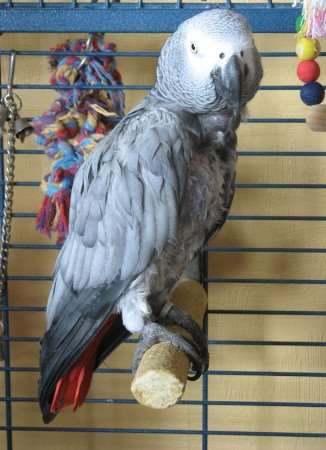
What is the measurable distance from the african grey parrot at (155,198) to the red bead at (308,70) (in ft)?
0.37

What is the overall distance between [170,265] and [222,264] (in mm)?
298

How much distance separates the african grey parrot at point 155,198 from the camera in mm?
998

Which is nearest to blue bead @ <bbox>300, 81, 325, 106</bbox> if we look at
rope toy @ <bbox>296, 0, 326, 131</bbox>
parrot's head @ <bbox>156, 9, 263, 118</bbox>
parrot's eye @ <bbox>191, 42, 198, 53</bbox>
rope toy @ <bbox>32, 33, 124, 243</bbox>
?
rope toy @ <bbox>296, 0, 326, 131</bbox>

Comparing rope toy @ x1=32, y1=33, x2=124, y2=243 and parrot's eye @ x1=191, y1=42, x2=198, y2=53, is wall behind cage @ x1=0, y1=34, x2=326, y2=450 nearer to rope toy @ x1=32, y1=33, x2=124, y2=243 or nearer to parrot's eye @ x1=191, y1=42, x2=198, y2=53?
rope toy @ x1=32, y1=33, x2=124, y2=243

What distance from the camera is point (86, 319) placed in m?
1.08

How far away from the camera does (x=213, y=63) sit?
3.25ft

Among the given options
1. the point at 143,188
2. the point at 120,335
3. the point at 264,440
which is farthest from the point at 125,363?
the point at 143,188

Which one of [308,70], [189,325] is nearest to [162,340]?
[189,325]

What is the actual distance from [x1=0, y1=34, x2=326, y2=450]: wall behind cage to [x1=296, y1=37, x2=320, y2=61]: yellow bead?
18 centimetres

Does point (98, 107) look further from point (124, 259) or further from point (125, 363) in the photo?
point (125, 363)

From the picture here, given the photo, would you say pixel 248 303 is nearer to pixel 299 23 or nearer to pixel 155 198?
pixel 155 198

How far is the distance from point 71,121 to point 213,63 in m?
0.30

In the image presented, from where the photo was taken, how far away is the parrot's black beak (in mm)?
966

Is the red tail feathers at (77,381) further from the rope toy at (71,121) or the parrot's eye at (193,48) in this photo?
the parrot's eye at (193,48)
